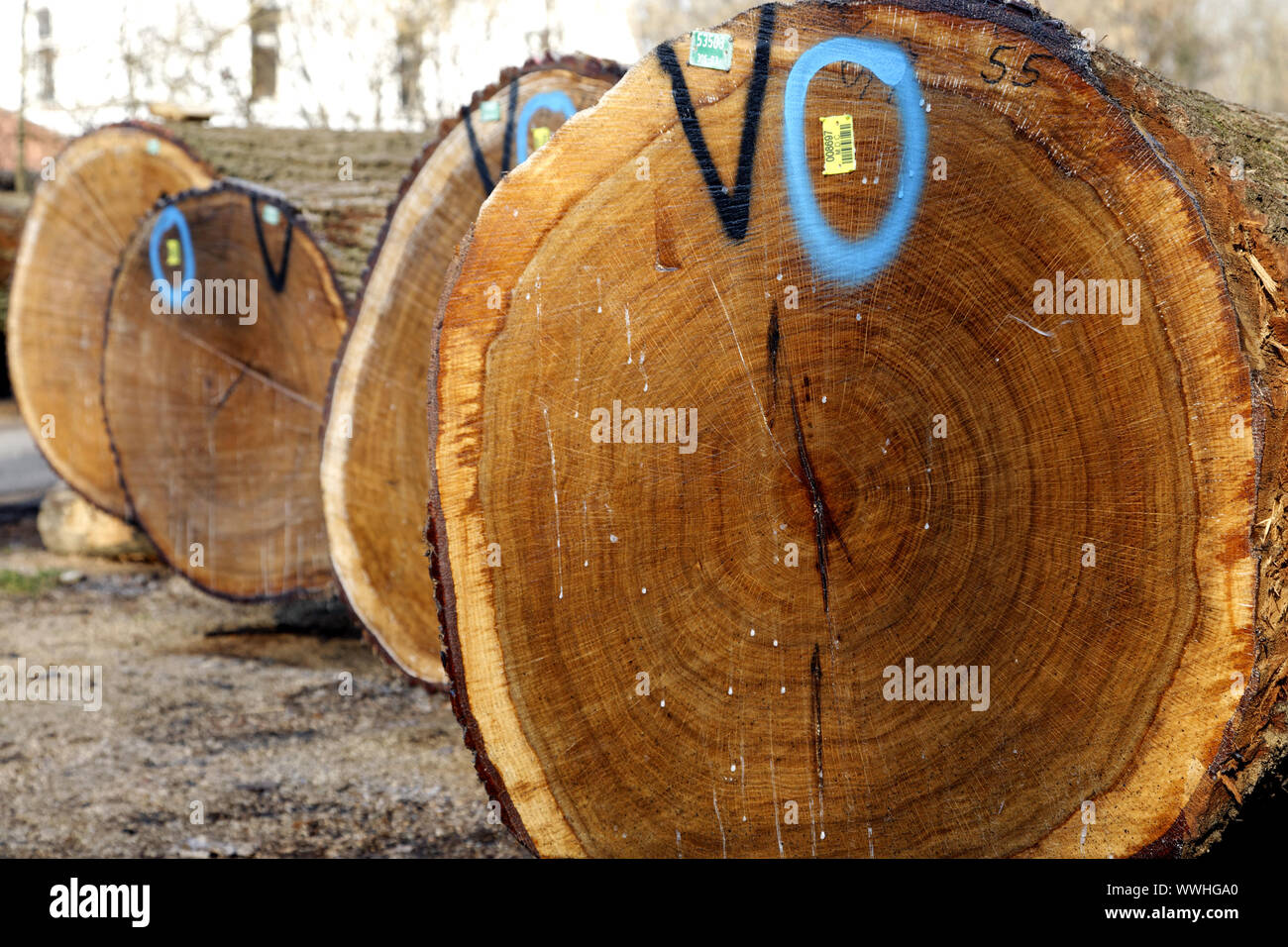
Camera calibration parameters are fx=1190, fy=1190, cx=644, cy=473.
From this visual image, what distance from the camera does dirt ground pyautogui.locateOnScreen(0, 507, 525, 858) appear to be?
327cm

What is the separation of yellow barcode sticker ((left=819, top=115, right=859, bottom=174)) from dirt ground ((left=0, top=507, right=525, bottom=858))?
199 cm

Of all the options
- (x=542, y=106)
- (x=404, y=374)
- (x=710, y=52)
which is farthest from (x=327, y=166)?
(x=710, y=52)

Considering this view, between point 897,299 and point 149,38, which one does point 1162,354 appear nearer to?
point 897,299

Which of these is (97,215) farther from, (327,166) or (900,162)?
(900,162)

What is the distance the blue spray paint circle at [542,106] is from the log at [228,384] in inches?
40.9

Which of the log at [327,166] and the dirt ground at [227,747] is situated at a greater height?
the log at [327,166]

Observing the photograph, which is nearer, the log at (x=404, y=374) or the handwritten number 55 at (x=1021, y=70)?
the handwritten number 55 at (x=1021, y=70)

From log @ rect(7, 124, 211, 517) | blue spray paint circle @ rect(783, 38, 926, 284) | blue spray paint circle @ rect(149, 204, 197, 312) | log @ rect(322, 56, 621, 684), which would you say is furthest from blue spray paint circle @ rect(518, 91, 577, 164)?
log @ rect(7, 124, 211, 517)

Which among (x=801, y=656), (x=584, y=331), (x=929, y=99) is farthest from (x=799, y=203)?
(x=801, y=656)

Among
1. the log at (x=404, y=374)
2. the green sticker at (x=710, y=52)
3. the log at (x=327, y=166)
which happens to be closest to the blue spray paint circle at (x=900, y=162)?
the green sticker at (x=710, y=52)

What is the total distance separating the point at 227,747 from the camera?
3.91 m

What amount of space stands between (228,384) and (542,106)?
5.92ft

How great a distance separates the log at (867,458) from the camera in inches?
84.4

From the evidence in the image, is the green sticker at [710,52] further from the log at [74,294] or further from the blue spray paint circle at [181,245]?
the log at [74,294]
